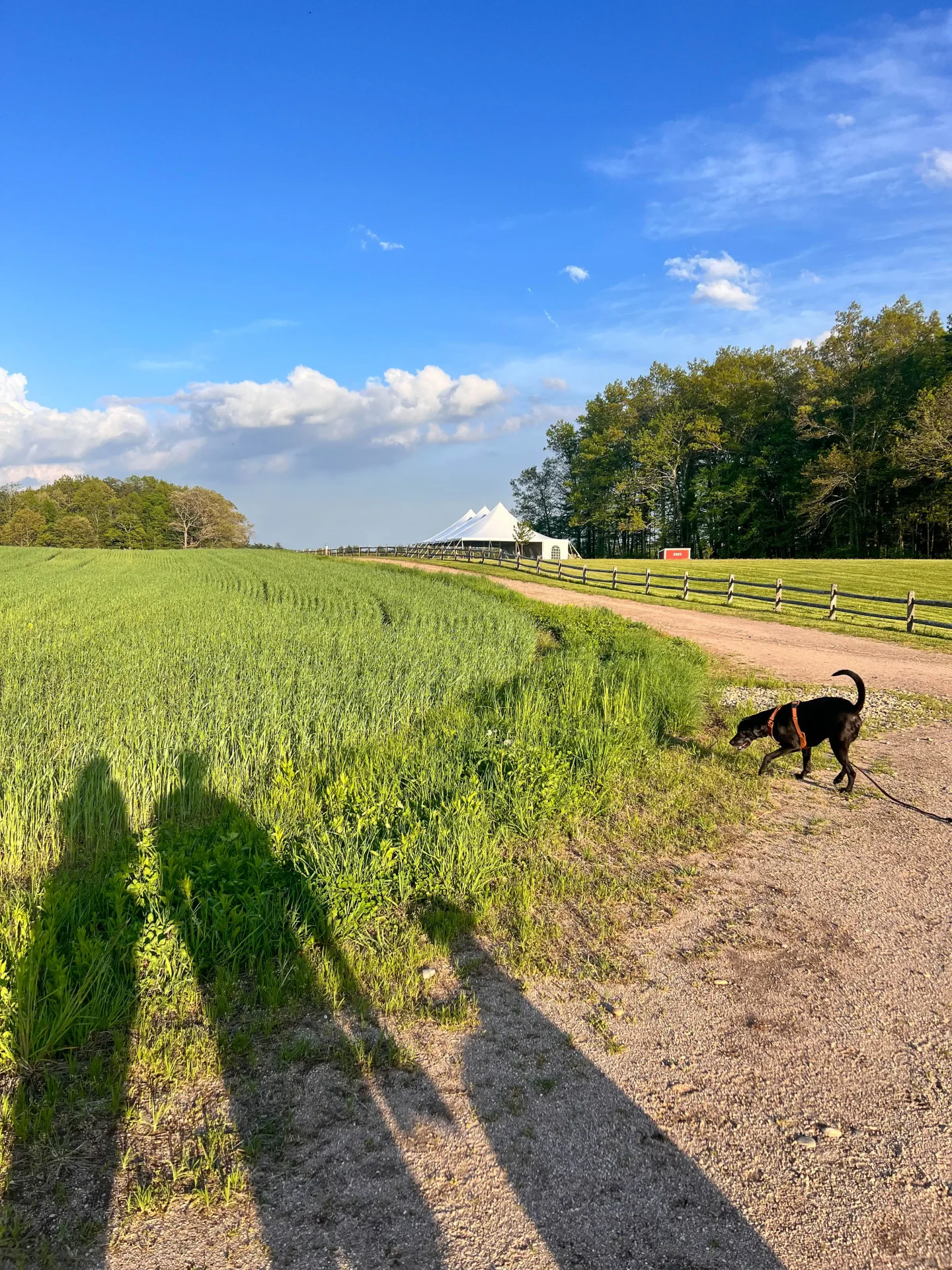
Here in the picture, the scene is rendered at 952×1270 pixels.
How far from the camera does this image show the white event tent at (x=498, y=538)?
58125 millimetres

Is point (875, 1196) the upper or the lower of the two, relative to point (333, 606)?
lower

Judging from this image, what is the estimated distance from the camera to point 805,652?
1372cm

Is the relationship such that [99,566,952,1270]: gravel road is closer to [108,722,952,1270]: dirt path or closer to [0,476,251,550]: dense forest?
[108,722,952,1270]: dirt path

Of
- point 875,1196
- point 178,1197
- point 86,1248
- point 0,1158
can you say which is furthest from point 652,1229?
point 0,1158

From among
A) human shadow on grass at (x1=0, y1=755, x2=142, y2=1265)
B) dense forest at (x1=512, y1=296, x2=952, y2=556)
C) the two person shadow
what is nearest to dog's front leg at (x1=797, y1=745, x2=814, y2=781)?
the two person shadow

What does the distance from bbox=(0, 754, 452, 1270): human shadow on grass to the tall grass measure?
0.02 metres

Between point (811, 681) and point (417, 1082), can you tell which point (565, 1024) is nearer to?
point (417, 1082)

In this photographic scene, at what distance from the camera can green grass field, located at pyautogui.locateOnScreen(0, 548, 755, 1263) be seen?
2.76 meters

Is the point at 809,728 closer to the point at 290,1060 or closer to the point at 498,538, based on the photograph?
the point at 290,1060

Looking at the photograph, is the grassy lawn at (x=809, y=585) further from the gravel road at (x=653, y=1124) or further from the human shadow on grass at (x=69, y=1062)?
the human shadow on grass at (x=69, y=1062)

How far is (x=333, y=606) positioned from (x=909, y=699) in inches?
493

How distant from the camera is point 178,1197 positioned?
2238 millimetres

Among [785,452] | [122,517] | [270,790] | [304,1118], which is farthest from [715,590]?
[122,517]

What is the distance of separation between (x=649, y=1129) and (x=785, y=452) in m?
65.3
